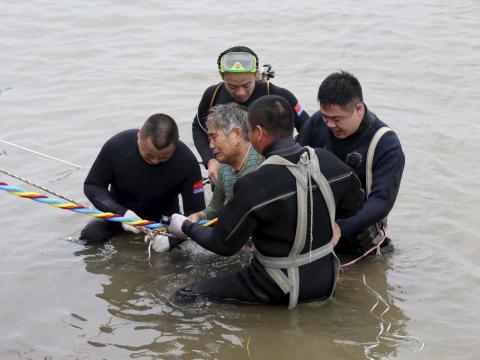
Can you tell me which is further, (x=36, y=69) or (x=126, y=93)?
(x=36, y=69)

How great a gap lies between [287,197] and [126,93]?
6295 millimetres

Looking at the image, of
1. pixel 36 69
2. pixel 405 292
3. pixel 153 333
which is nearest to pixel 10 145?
pixel 36 69

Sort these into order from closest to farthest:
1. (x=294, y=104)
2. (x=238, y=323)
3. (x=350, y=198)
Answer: (x=350, y=198) < (x=238, y=323) < (x=294, y=104)

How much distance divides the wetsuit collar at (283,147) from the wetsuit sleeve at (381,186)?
775mm

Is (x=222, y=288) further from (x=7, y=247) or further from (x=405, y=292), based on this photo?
(x=7, y=247)

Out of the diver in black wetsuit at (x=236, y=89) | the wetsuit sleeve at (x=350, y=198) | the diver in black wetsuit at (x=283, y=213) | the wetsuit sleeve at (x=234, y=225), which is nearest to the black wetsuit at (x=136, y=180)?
the diver in black wetsuit at (x=236, y=89)

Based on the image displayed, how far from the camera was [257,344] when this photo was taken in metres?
4.50

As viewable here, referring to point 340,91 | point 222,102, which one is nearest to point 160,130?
point 222,102

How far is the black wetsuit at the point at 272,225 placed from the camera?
4.14 meters

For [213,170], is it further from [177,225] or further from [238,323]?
[238,323]

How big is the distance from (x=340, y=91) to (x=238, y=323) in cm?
154

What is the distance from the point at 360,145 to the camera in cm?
500

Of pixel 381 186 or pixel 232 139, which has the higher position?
pixel 232 139

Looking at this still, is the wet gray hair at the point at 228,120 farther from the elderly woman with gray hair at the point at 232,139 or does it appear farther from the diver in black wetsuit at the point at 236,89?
the diver in black wetsuit at the point at 236,89
